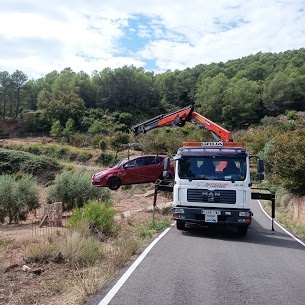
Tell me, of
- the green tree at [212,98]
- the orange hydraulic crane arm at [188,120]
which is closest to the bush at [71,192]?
the orange hydraulic crane arm at [188,120]

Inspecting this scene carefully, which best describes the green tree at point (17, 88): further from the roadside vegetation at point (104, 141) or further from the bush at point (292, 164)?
the bush at point (292, 164)

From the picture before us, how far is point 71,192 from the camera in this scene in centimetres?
1947

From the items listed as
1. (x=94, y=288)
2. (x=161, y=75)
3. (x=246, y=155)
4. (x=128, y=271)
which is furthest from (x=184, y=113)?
(x=161, y=75)

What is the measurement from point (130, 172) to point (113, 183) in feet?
3.45

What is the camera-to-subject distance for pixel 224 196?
39.4ft

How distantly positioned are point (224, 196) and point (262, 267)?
3.88m

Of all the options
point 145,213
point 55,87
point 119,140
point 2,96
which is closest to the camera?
point 145,213

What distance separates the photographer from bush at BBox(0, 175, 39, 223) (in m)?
17.8

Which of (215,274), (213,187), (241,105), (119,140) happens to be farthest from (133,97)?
(215,274)

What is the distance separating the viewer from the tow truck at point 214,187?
12.0 metres

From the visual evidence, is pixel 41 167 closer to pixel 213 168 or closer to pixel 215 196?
pixel 213 168

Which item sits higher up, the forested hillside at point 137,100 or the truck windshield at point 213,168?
the forested hillside at point 137,100

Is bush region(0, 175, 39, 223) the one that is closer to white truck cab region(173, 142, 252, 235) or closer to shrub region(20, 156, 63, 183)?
white truck cab region(173, 142, 252, 235)

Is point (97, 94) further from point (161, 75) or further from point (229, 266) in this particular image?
point (229, 266)
